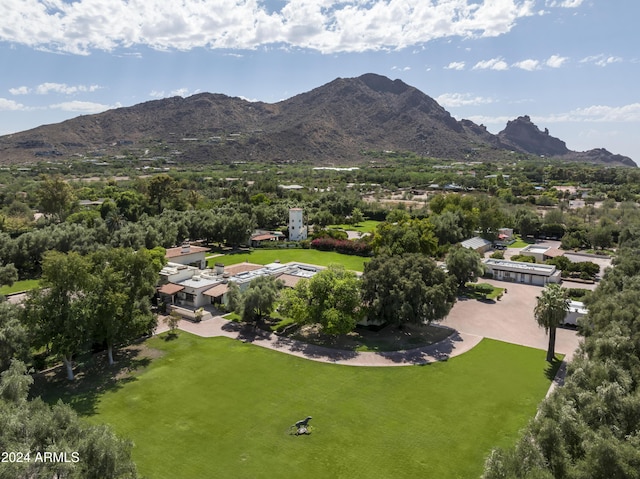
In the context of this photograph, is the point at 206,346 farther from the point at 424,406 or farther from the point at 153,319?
the point at 424,406

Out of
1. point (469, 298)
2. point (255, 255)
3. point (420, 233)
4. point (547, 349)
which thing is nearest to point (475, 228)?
point (420, 233)

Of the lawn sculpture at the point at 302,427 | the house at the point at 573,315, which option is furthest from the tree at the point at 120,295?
the house at the point at 573,315

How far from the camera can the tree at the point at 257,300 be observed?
37.9m

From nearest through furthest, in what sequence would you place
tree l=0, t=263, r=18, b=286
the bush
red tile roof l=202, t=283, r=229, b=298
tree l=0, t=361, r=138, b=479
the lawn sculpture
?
tree l=0, t=361, r=138, b=479, the lawn sculpture, red tile roof l=202, t=283, r=229, b=298, tree l=0, t=263, r=18, b=286, the bush

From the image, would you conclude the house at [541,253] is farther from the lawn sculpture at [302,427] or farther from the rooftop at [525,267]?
the lawn sculpture at [302,427]

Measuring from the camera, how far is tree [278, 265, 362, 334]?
34500 mm

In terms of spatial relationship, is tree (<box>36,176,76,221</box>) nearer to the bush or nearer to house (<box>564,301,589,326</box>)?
the bush

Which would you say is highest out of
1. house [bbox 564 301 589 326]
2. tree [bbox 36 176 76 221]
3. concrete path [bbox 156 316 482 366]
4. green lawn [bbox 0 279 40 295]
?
tree [bbox 36 176 76 221]

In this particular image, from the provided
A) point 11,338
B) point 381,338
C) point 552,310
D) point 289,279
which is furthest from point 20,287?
point 552,310

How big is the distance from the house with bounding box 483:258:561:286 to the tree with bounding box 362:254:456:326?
1915cm

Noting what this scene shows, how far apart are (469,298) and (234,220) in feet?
128

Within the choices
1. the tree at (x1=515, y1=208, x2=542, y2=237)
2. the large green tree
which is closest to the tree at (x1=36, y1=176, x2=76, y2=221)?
the large green tree

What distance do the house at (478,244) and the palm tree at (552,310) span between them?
36.6 metres

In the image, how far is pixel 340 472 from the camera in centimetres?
2108
